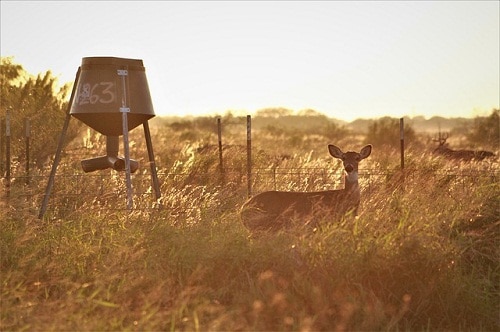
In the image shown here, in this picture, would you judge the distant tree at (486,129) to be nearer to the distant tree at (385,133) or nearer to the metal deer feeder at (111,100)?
the distant tree at (385,133)

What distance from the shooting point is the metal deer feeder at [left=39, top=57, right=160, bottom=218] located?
1294 centimetres

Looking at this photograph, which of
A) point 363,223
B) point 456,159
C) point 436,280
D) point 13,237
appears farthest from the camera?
point 456,159

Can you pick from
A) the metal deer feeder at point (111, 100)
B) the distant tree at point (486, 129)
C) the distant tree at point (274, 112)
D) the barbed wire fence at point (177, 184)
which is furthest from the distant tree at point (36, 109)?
the distant tree at point (274, 112)

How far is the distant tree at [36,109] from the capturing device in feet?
71.1

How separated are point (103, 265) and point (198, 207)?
381cm

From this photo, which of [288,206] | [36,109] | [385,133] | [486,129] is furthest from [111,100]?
[486,129]

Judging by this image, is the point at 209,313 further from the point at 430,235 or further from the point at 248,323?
the point at 430,235

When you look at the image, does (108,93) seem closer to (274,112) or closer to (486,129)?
(486,129)

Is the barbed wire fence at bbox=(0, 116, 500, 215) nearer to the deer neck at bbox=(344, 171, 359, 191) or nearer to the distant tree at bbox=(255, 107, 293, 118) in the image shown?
the deer neck at bbox=(344, 171, 359, 191)

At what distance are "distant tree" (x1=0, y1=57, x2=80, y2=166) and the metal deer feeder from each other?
8041 millimetres

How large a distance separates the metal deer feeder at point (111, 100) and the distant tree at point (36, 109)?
8041 millimetres

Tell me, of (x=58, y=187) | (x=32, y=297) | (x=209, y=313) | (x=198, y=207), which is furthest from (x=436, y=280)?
(x=58, y=187)

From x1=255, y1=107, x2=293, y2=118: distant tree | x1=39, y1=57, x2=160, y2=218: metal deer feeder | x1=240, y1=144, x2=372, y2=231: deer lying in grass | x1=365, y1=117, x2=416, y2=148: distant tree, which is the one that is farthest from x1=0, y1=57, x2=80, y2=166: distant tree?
x1=255, y1=107, x2=293, y2=118: distant tree

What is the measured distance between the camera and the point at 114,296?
23.9 ft
